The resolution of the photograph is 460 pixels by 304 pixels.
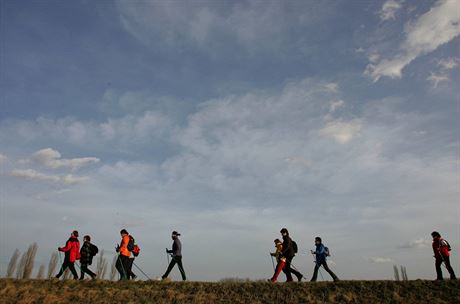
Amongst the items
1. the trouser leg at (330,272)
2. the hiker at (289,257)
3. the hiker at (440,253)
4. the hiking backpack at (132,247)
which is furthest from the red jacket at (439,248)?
the hiking backpack at (132,247)

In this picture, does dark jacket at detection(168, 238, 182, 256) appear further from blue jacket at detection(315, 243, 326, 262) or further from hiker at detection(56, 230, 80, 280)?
blue jacket at detection(315, 243, 326, 262)

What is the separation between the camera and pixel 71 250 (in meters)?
17.2

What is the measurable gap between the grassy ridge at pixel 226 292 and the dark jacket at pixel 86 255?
1735 millimetres

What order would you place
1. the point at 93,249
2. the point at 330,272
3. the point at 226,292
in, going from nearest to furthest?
the point at 226,292, the point at 330,272, the point at 93,249

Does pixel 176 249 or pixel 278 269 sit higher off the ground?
pixel 176 249

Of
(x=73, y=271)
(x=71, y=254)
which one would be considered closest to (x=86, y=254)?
(x=71, y=254)

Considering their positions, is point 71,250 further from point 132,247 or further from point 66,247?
point 132,247

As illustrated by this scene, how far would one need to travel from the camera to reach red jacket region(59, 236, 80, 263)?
1712 centimetres

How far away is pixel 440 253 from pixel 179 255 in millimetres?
11587

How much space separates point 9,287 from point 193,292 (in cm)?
696

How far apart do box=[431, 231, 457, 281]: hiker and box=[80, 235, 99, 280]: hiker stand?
15.1 m

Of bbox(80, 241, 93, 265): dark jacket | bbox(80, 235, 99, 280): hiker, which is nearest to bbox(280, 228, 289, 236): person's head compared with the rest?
bbox(80, 235, 99, 280): hiker

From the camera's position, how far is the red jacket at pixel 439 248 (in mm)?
16969

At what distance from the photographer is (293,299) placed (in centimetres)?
→ 1432
